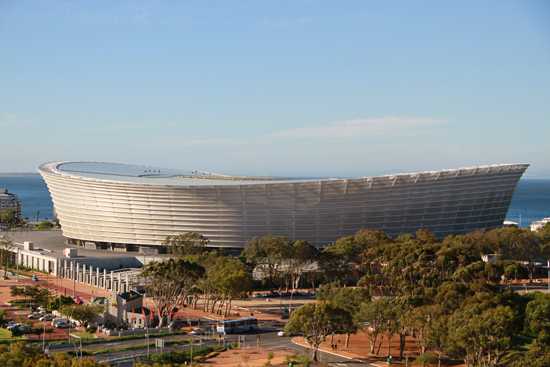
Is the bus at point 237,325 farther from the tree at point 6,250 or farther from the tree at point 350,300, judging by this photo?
the tree at point 6,250

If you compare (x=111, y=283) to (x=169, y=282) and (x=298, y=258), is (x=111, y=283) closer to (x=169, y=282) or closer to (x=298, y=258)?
(x=169, y=282)

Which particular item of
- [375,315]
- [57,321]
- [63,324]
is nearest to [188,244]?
[57,321]

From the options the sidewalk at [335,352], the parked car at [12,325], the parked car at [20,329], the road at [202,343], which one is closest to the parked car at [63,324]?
the parked car at [20,329]

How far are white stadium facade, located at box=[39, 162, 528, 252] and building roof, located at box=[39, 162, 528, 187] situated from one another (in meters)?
0.36

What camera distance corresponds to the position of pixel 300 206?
92438mm

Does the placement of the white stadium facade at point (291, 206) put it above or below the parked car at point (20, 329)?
above

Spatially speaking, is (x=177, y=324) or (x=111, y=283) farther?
(x=111, y=283)

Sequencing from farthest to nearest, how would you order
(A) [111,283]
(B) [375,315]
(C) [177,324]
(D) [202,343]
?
(A) [111,283]
(C) [177,324]
(D) [202,343]
(B) [375,315]

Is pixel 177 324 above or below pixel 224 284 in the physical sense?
below

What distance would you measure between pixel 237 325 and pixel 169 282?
685 cm

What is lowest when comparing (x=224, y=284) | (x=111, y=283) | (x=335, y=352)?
(x=335, y=352)

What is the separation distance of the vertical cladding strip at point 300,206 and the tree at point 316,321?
41312 mm

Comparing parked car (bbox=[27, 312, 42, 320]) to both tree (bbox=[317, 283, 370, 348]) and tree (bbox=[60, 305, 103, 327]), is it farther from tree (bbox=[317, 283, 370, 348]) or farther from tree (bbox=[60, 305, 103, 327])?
tree (bbox=[317, 283, 370, 348])

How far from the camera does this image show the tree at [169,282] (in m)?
60.6
